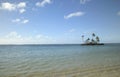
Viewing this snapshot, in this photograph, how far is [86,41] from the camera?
365 ft

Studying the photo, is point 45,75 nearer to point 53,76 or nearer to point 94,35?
point 53,76

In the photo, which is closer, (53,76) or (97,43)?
Result: (53,76)

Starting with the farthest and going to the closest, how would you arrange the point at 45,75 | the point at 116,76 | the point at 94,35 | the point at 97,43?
the point at 97,43 → the point at 94,35 → the point at 45,75 → the point at 116,76

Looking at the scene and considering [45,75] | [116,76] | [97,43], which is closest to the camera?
[116,76]

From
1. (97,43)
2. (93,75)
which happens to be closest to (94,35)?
(97,43)

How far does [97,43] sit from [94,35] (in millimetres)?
9548

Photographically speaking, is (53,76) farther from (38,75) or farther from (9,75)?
(9,75)

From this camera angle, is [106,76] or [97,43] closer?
[106,76]

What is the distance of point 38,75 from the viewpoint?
1101cm

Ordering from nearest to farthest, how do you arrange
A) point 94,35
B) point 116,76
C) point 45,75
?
1. point 116,76
2. point 45,75
3. point 94,35

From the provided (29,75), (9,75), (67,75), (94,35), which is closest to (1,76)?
(9,75)

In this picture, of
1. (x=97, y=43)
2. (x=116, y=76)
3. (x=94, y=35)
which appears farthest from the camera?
(x=97, y=43)

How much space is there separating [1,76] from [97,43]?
101 meters

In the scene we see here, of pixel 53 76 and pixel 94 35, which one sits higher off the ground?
pixel 94 35
